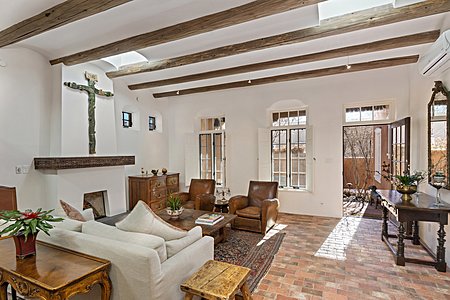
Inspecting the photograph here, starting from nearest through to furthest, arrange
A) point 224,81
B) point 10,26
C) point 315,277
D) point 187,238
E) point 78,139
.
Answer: point 187,238
point 315,277
point 10,26
point 78,139
point 224,81

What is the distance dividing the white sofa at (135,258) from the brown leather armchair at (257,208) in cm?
214

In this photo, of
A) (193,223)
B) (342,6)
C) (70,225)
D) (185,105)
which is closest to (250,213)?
(193,223)

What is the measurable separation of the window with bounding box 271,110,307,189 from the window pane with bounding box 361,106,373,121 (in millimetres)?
1206

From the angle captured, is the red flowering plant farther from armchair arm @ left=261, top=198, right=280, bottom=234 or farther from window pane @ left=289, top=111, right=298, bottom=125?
window pane @ left=289, top=111, right=298, bottom=125

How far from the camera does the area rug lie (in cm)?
293

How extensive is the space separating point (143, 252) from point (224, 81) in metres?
4.77

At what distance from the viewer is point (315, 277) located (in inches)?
108

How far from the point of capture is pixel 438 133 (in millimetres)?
3283

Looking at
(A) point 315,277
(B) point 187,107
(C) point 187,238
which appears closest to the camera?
(C) point 187,238

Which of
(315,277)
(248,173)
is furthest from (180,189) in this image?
(315,277)

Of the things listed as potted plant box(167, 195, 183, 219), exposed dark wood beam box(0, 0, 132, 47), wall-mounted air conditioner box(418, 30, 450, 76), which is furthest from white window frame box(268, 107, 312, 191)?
exposed dark wood beam box(0, 0, 132, 47)

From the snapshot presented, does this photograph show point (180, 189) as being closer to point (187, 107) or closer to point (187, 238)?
point (187, 107)

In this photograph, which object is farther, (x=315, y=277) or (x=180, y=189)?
(x=180, y=189)

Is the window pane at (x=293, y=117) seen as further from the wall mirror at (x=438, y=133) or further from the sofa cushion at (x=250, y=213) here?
the wall mirror at (x=438, y=133)
